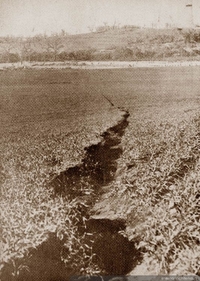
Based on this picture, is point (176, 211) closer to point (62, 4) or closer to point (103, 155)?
point (103, 155)

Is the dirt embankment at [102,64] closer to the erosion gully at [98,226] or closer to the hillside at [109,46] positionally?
the hillside at [109,46]

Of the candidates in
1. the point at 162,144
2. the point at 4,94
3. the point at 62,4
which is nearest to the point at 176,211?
the point at 162,144

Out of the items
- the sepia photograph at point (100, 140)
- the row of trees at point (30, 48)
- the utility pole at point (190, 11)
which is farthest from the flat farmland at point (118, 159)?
→ the utility pole at point (190, 11)

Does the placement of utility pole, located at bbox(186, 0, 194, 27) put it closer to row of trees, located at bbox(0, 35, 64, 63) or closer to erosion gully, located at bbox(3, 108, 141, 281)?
erosion gully, located at bbox(3, 108, 141, 281)

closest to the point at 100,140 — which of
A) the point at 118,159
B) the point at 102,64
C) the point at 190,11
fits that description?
the point at 118,159

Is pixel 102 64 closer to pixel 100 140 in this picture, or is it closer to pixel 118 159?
pixel 100 140

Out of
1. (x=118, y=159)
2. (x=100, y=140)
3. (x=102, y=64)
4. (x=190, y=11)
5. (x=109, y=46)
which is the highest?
(x=190, y=11)
